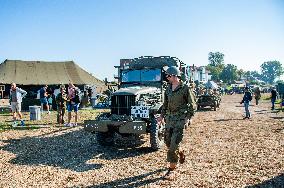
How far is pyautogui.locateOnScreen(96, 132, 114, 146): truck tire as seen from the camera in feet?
30.8

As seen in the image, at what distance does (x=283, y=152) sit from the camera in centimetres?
820

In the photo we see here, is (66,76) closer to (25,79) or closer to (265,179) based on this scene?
(25,79)

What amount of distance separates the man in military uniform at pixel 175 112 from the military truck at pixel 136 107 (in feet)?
6.29

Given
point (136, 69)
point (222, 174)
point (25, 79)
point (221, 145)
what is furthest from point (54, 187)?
point (25, 79)

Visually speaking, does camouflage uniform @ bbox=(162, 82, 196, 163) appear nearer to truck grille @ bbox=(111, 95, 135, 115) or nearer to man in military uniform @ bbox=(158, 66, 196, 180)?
man in military uniform @ bbox=(158, 66, 196, 180)

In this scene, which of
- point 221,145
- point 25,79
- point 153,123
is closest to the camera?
point 153,123

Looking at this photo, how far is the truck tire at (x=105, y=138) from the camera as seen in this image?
30.8ft

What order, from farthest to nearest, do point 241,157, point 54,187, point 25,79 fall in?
1. point 25,79
2. point 241,157
3. point 54,187

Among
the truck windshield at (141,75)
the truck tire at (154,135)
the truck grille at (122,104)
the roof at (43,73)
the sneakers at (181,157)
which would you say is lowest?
the sneakers at (181,157)

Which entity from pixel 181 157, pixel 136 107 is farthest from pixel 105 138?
pixel 181 157

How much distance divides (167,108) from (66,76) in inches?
962

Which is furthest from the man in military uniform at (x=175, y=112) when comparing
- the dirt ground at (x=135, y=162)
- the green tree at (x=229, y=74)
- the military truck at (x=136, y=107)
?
the green tree at (x=229, y=74)

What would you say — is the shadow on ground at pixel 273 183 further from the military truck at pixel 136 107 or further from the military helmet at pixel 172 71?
the military truck at pixel 136 107

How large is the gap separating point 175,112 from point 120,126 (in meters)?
2.44
